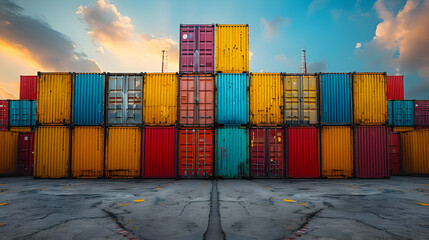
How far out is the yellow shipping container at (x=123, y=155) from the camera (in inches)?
645

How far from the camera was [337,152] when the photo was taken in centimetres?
1659

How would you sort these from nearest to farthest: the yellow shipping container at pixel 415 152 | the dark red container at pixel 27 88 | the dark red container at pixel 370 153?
the dark red container at pixel 370 153 < the yellow shipping container at pixel 415 152 < the dark red container at pixel 27 88

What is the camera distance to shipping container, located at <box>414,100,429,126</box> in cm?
2334

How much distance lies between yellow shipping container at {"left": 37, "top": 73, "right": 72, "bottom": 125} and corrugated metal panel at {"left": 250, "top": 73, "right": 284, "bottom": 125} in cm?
1254

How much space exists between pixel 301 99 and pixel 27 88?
25.7 meters

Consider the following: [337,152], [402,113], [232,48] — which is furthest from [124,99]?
[402,113]

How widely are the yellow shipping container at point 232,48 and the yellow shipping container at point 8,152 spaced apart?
17.0 metres

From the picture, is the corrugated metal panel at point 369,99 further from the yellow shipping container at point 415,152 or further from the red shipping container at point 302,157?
the yellow shipping container at point 415,152

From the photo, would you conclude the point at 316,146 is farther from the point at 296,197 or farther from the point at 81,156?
A: the point at 81,156

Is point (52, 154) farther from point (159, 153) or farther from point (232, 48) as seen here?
point (232, 48)

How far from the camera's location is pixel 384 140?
16.7m

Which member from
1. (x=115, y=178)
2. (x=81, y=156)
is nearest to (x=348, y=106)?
(x=115, y=178)

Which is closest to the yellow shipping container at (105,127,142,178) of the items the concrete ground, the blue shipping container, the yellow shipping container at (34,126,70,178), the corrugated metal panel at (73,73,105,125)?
the corrugated metal panel at (73,73,105,125)

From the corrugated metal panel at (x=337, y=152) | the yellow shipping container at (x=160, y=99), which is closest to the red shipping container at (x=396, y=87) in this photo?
the corrugated metal panel at (x=337, y=152)
